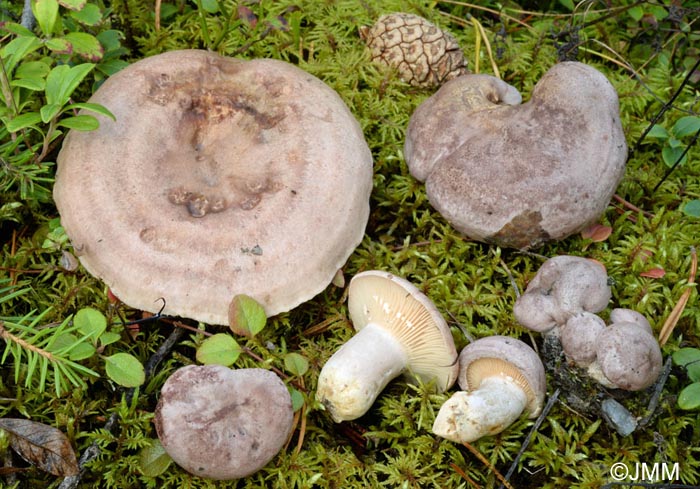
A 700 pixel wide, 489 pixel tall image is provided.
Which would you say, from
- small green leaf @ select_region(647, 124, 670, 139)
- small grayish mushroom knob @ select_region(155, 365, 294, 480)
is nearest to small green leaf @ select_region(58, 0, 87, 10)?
small grayish mushroom knob @ select_region(155, 365, 294, 480)

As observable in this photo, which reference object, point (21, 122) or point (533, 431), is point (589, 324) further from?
point (21, 122)

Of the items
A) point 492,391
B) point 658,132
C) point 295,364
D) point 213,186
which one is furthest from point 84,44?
point 658,132

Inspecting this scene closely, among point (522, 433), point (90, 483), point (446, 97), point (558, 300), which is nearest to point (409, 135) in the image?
point (446, 97)

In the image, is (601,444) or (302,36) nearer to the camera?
(601,444)

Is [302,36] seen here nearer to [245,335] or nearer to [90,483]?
[245,335]

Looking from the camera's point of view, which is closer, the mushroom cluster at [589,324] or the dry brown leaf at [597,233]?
the mushroom cluster at [589,324]

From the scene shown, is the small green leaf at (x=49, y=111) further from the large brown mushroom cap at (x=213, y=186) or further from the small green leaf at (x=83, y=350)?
the small green leaf at (x=83, y=350)

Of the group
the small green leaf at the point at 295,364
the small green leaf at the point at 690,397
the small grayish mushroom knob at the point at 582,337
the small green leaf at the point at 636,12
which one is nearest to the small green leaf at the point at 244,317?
the small green leaf at the point at 295,364
